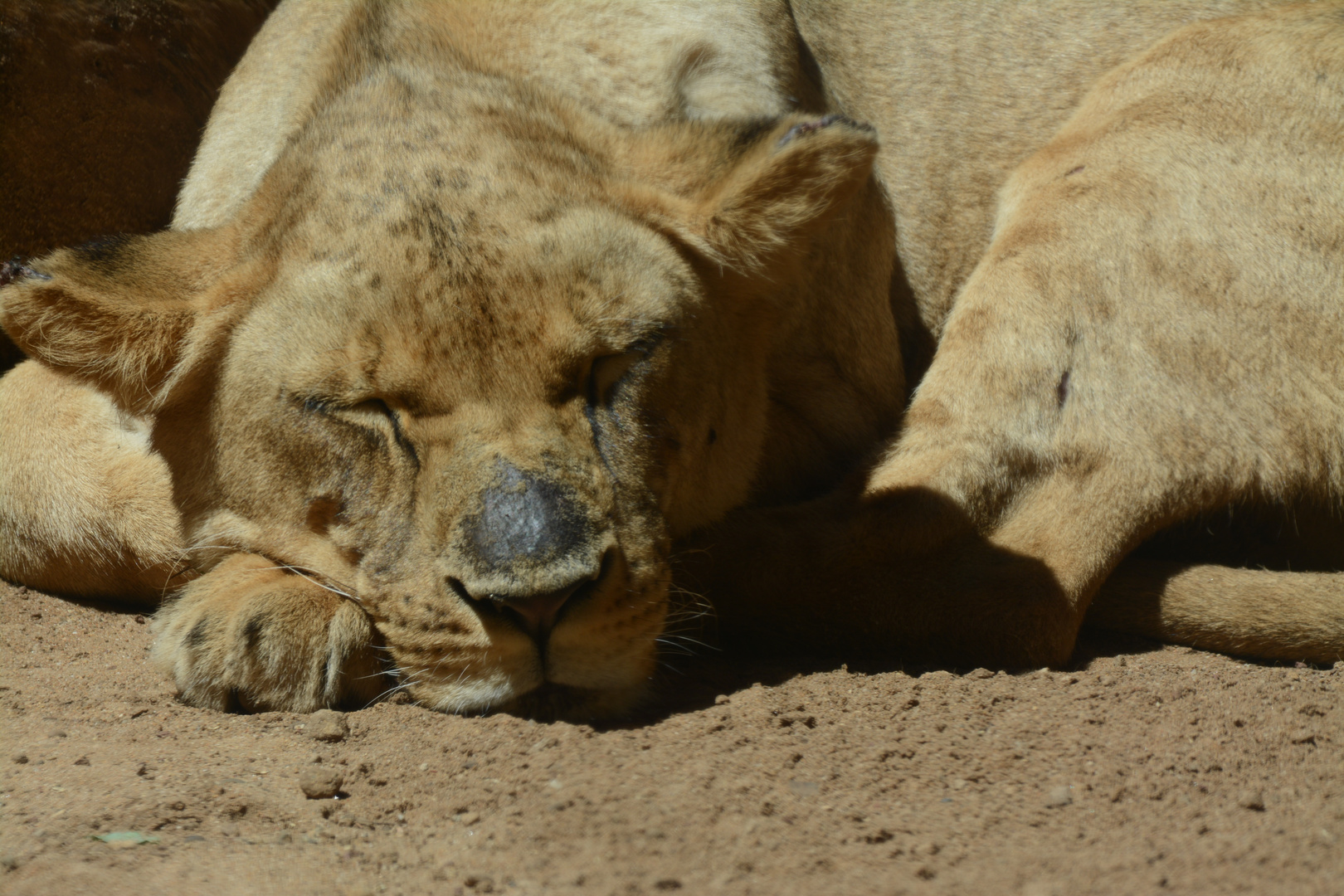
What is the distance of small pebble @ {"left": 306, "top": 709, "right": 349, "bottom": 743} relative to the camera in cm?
282

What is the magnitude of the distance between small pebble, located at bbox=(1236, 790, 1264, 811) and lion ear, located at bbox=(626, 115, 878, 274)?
1796 mm

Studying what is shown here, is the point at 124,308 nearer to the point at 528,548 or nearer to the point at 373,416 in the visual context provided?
the point at 373,416

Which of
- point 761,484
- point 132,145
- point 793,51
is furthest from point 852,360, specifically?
point 132,145

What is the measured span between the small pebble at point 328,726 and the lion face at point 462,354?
0.60 ft

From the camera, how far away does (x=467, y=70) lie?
359 centimetres

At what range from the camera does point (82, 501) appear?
12.7 ft

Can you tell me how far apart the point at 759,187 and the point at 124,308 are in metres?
1.67

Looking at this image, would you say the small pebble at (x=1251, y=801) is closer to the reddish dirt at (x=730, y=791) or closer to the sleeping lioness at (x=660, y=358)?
the reddish dirt at (x=730, y=791)

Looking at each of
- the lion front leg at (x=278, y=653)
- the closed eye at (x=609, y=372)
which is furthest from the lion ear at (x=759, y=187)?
the lion front leg at (x=278, y=653)

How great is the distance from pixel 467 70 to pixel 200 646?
1883mm

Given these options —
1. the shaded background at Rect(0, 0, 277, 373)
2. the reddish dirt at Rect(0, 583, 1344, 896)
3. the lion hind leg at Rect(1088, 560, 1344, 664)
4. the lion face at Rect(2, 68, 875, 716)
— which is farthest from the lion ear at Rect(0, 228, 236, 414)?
the lion hind leg at Rect(1088, 560, 1344, 664)

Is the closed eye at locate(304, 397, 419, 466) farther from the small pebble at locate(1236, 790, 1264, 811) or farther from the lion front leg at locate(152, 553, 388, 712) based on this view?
the small pebble at locate(1236, 790, 1264, 811)

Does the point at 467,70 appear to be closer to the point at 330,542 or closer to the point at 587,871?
the point at 330,542

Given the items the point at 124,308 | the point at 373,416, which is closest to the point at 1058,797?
the point at 373,416
